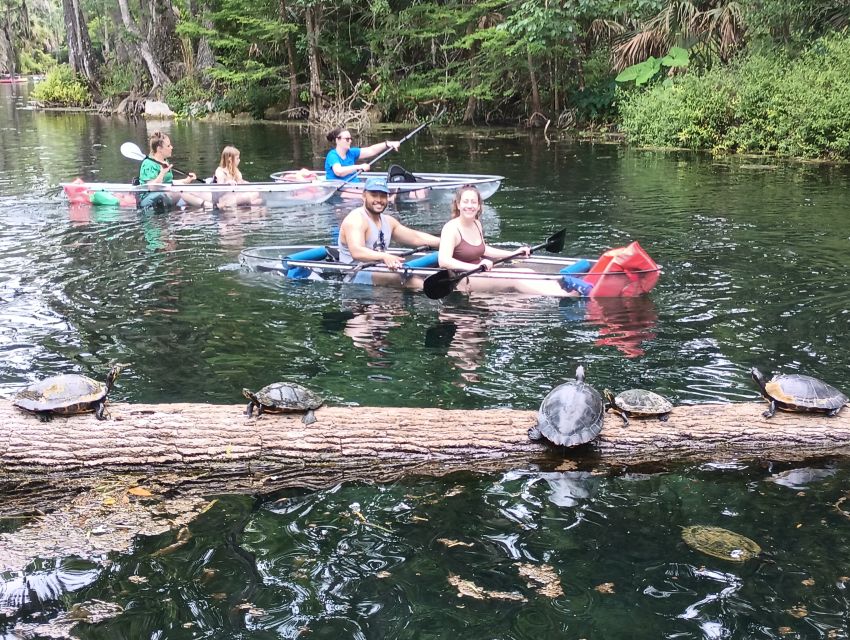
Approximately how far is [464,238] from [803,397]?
3.49 meters

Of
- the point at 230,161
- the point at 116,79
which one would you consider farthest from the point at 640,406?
the point at 116,79

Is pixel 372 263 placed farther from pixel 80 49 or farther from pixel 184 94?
pixel 80 49

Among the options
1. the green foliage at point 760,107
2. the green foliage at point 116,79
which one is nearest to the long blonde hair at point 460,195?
the green foliage at point 760,107

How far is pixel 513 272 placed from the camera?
6965 mm

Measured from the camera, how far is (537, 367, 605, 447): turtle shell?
386cm

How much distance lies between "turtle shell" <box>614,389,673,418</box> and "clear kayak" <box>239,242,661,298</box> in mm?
2656

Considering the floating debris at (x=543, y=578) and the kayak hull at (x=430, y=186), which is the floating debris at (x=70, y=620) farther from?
the kayak hull at (x=430, y=186)

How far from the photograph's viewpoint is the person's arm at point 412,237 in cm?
769

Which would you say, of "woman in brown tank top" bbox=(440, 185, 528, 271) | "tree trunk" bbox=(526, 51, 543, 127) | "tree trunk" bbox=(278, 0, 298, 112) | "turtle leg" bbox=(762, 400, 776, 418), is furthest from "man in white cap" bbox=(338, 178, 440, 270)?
"tree trunk" bbox=(278, 0, 298, 112)

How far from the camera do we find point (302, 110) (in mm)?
28734

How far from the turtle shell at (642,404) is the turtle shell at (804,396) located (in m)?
0.56

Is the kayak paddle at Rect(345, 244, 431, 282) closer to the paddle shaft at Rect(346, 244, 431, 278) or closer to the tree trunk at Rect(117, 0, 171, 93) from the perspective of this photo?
the paddle shaft at Rect(346, 244, 431, 278)

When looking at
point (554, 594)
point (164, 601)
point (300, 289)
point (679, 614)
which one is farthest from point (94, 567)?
point (300, 289)

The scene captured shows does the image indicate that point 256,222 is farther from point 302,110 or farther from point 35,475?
point 302,110
